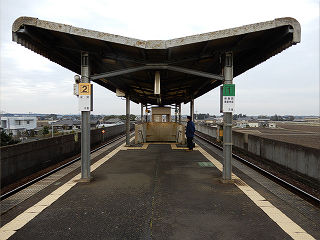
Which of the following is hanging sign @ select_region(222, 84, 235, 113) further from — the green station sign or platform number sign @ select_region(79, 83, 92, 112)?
platform number sign @ select_region(79, 83, 92, 112)

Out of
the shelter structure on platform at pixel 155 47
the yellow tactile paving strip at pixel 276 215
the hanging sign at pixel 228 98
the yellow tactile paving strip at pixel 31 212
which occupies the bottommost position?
the yellow tactile paving strip at pixel 31 212

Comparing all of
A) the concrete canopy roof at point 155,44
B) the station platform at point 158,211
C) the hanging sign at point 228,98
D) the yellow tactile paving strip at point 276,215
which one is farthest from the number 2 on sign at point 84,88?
the yellow tactile paving strip at point 276,215

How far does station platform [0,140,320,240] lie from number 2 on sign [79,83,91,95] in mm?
2706

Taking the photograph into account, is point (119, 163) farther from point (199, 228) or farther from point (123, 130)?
point (123, 130)

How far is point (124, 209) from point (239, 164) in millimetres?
5958

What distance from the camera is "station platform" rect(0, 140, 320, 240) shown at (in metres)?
3.47

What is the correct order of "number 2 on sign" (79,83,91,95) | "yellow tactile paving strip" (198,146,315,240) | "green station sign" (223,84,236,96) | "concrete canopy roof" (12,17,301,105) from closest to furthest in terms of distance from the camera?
"yellow tactile paving strip" (198,146,315,240)
"concrete canopy roof" (12,17,301,105)
"green station sign" (223,84,236,96)
"number 2 on sign" (79,83,91,95)

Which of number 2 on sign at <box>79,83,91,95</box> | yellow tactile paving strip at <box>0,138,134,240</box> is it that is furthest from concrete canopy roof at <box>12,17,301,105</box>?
yellow tactile paving strip at <box>0,138,134,240</box>

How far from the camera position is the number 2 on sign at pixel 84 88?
20.4 feet

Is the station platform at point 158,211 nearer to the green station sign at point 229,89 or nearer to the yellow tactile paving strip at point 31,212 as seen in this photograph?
the yellow tactile paving strip at point 31,212

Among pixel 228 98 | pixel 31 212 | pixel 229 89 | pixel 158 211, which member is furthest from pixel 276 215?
pixel 31 212

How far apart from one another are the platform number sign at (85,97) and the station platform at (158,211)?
2.27 metres

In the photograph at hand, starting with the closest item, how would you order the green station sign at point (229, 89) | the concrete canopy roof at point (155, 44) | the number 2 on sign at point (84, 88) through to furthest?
the concrete canopy roof at point (155, 44) < the green station sign at point (229, 89) < the number 2 on sign at point (84, 88)

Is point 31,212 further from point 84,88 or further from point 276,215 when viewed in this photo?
point 276,215
